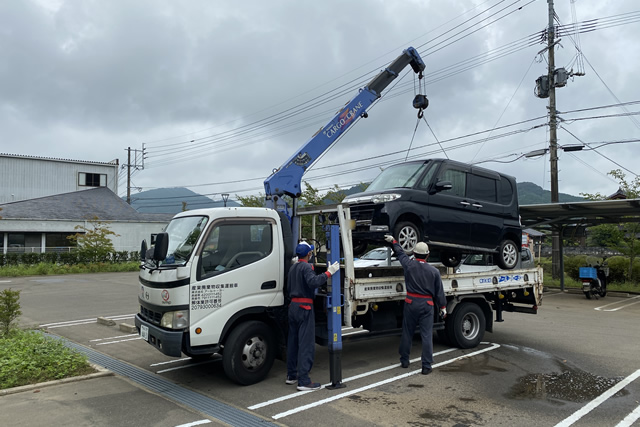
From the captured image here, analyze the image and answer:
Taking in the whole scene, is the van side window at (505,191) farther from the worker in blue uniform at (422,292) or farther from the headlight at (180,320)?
the headlight at (180,320)

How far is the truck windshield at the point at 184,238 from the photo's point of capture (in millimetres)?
5641

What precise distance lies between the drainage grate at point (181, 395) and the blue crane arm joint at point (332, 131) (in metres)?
3.00

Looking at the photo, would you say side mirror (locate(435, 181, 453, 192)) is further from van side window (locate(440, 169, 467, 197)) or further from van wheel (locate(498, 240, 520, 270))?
van wheel (locate(498, 240, 520, 270))

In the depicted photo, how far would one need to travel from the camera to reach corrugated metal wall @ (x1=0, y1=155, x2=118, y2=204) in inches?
1476

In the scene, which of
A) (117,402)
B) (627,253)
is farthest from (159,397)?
(627,253)

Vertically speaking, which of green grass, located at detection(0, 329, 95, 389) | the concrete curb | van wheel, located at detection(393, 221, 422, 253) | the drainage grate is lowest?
the drainage grate

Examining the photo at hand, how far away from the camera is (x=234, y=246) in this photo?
5.91m

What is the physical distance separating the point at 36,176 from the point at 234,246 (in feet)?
132

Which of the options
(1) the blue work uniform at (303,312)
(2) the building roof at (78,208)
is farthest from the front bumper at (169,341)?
(2) the building roof at (78,208)

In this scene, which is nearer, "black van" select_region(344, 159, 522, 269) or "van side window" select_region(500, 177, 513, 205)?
"black van" select_region(344, 159, 522, 269)

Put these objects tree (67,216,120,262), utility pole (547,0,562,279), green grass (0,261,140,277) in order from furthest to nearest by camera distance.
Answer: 1. tree (67,216,120,262)
2. green grass (0,261,140,277)
3. utility pole (547,0,562,279)

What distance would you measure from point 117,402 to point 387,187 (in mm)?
4918

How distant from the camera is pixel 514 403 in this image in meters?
5.32

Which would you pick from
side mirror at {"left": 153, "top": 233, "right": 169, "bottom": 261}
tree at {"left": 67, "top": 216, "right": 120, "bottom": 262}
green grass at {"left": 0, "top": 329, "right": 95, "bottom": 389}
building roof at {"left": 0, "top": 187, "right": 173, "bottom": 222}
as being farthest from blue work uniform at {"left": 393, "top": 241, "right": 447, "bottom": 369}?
building roof at {"left": 0, "top": 187, "right": 173, "bottom": 222}
